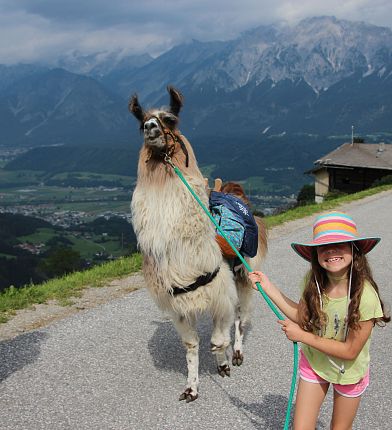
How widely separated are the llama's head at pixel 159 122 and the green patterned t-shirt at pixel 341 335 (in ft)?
6.56

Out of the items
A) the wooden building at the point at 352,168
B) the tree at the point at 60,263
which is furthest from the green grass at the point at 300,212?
the wooden building at the point at 352,168

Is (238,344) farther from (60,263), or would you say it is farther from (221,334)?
(60,263)

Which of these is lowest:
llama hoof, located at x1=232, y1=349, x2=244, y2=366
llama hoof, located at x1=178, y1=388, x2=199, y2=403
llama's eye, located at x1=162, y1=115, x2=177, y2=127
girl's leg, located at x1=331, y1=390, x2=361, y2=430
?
llama hoof, located at x1=232, y1=349, x2=244, y2=366

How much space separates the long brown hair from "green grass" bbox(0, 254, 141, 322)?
4.90 meters

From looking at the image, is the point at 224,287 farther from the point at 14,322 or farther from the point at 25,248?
the point at 25,248

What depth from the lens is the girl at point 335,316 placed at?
9.36ft

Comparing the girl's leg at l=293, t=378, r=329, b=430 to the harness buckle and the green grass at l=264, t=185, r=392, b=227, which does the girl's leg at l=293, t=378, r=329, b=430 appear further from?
the green grass at l=264, t=185, r=392, b=227

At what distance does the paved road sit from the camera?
4.21 meters

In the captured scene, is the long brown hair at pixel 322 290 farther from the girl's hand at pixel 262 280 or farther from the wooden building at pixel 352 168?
the wooden building at pixel 352 168

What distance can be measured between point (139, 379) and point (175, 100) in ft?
9.23

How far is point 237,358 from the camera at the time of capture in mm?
5395

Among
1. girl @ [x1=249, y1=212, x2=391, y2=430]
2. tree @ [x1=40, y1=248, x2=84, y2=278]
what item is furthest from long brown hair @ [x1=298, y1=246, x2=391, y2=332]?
tree @ [x1=40, y1=248, x2=84, y2=278]

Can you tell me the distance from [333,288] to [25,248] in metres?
65.9

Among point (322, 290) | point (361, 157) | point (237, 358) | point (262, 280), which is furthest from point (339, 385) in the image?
point (361, 157)
